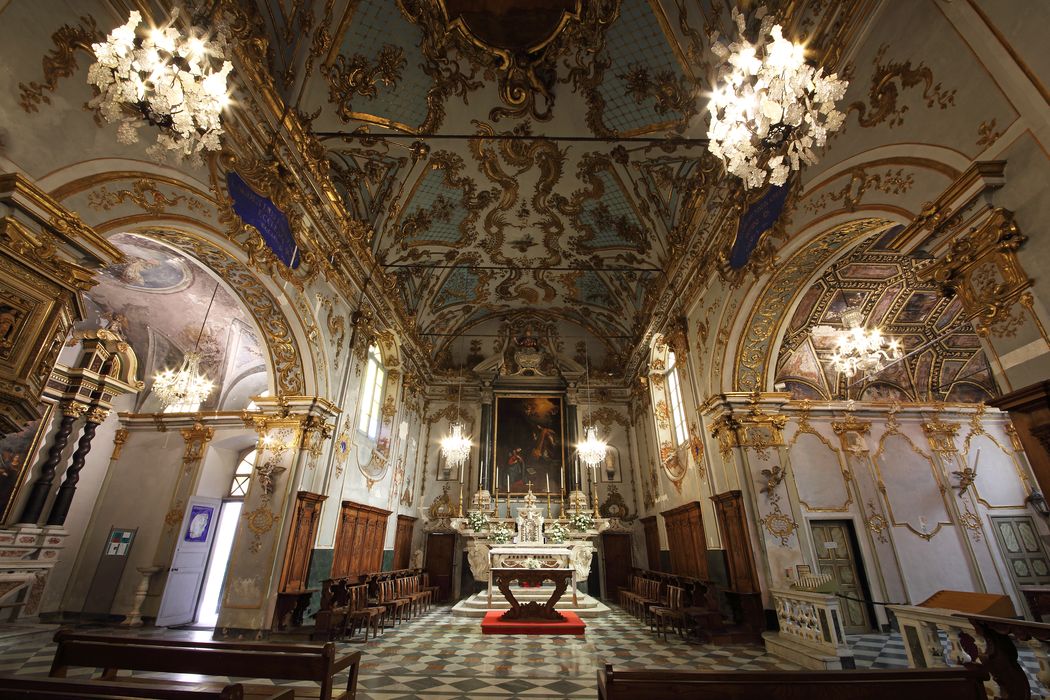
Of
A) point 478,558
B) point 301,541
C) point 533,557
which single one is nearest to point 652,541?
point 533,557

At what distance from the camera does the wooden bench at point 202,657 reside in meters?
2.70

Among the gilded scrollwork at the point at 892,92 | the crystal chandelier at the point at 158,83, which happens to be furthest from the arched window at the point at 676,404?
the crystal chandelier at the point at 158,83

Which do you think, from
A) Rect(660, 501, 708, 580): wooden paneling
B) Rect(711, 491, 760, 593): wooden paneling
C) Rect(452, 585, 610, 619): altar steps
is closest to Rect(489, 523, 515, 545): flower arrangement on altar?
Rect(452, 585, 610, 619): altar steps

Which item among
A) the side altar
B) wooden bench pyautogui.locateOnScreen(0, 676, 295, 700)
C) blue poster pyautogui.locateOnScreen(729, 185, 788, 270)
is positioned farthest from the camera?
the side altar

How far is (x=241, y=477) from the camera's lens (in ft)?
38.5

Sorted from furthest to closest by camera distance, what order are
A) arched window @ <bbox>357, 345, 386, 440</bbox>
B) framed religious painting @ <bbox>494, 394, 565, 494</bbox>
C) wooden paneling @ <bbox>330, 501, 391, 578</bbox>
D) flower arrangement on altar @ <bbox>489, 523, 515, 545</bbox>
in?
framed religious painting @ <bbox>494, 394, 565, 494</bbox>
flower arrangement on altar @ <bbox>489, 523, 515, 545</bbox>
arched window @ <bbox>357, 345, 386, 440</bbox>
wooden paneling @ <bbox>330, 501, 391, 578</bbox>

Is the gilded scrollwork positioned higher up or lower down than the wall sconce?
higher up

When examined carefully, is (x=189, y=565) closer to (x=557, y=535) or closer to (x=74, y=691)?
(x=557, y=535)

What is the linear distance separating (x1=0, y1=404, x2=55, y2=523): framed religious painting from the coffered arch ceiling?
7253mm

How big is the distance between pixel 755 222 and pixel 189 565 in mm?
12804

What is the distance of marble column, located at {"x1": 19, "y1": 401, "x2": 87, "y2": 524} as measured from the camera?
8.32m

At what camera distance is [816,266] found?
679cm

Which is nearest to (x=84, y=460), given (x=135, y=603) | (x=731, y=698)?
(x=135, y=603)

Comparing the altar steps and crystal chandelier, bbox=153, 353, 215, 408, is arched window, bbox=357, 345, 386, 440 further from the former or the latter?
the altar steps
